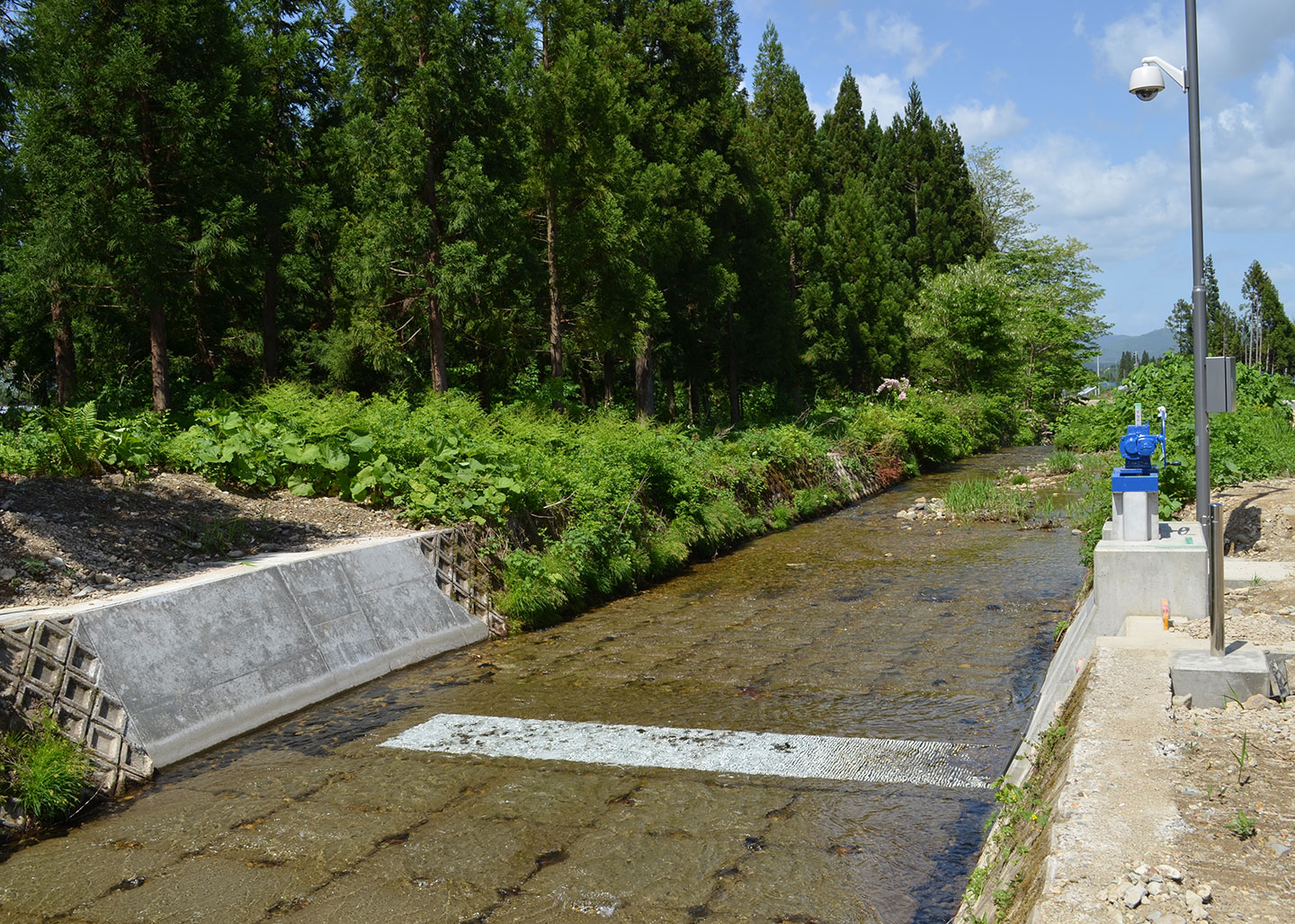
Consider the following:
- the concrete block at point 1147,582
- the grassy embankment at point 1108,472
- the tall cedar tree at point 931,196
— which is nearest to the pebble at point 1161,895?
the grassy embankment at point 1108,472

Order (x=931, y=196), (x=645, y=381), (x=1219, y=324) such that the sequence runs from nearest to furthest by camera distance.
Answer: (x=645, y=381), (x=931, y=196), (x=1219, y=324)

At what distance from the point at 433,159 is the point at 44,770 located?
12589mm

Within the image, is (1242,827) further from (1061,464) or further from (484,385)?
(1061,464)

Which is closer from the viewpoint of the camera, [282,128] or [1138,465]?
[1138,465]

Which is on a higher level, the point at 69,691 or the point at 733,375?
the point at 733,375

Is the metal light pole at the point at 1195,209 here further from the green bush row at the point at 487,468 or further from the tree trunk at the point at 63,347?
the tree trunk at the point at 63,347

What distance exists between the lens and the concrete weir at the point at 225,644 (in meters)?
6.64

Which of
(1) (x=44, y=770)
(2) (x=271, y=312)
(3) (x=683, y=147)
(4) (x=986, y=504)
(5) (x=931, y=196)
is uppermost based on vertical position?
(5) (x=931, y=196)

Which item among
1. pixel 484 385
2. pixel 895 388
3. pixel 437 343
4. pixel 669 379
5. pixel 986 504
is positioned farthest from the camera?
pixel 895 388

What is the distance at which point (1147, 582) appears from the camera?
297 inches

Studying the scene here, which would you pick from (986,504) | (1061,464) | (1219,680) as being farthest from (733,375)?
(1219,680)

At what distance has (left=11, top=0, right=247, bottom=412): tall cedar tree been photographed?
49.6ft

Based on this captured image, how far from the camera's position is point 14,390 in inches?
902

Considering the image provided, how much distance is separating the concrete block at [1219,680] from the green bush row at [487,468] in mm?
7038
